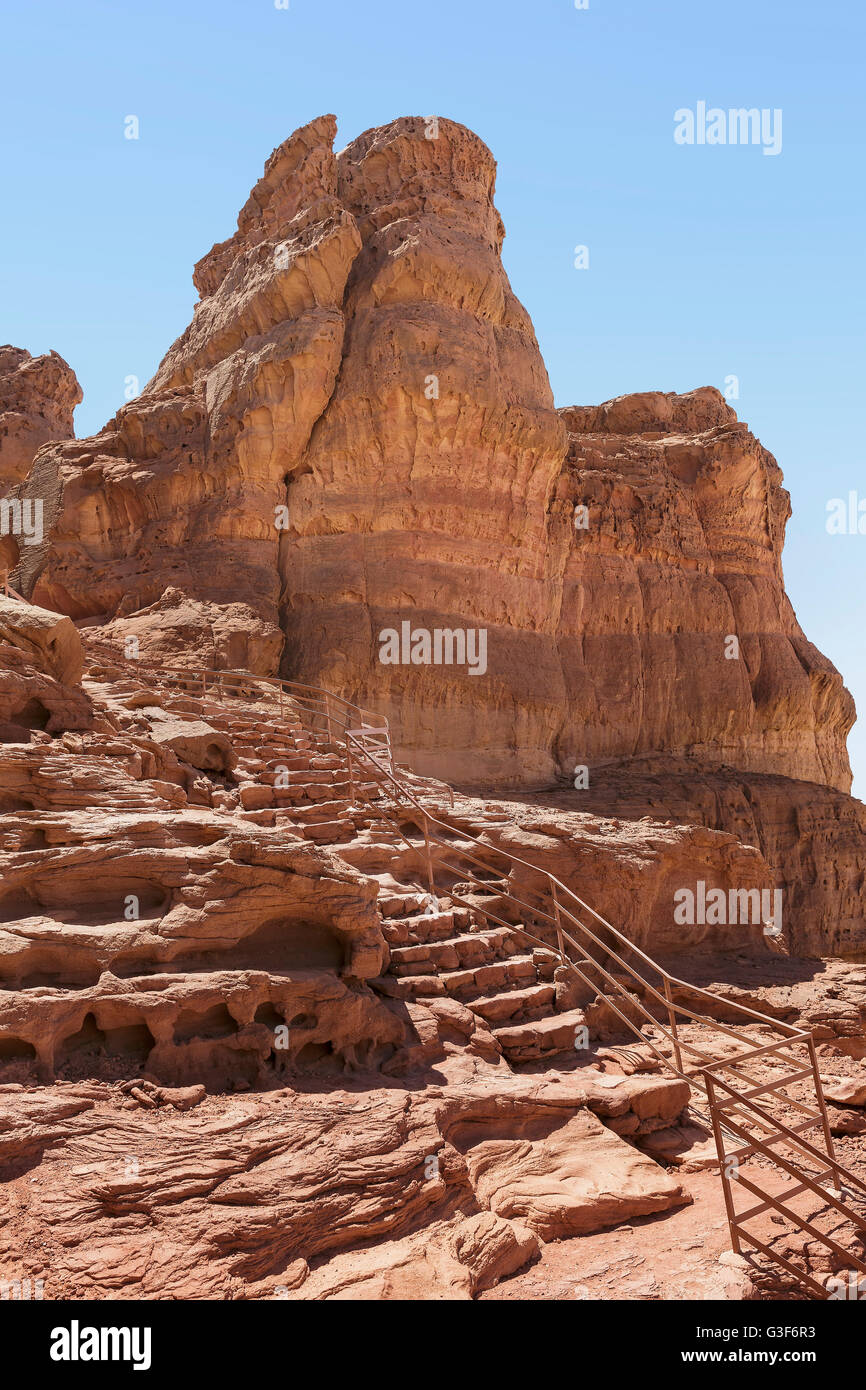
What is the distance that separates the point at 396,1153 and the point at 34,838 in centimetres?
454

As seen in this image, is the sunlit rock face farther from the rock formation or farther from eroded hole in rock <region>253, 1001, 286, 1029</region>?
eroded hole in rock <region>253, 1001, 286, 1029</region>

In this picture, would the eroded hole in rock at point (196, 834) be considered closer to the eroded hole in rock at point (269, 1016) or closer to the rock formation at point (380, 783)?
the rock formation at point (380, 783)

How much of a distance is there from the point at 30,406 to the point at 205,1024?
33.9 meters

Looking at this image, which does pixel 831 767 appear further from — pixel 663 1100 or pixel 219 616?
pixel 663 1100

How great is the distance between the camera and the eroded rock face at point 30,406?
34.7 metres

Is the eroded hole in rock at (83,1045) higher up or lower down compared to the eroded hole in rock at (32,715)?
lower down

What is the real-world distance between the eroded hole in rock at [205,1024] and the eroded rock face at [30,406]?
1190 inches

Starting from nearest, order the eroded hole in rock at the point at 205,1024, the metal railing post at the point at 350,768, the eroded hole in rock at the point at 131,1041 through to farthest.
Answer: the eroded hole in rock at the point at 131,1041 → the eroded hole in rock at the point at 205,1024 → the metal railing post at the point at 350,768

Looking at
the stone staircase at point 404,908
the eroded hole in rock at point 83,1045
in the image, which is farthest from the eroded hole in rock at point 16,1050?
the stone staircase at point 404,908

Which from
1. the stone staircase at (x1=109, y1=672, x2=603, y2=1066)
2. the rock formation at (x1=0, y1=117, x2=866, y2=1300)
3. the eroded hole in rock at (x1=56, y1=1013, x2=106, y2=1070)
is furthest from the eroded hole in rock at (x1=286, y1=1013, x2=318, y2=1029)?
the eroded hole in rock at (x1=56, y1=1013, x2=106, y2=1070)

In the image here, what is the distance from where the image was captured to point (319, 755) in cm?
1611

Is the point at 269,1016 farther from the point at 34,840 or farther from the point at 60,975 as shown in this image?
the point at 34,840

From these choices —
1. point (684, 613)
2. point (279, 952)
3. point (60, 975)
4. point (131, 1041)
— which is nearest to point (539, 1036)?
point (279, 952)
